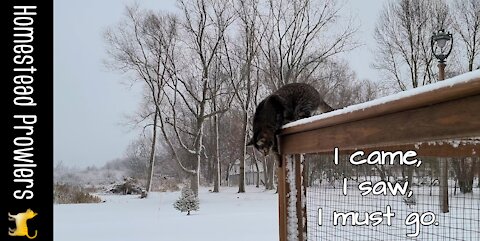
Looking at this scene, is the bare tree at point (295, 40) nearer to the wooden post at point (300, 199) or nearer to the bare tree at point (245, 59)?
the bare tree at point (245, 59)

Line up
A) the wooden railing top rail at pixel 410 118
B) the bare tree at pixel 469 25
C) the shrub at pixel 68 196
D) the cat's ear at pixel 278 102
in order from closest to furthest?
the wooden railing top rail at pixel 410 118, the cat's ear at pixel 278 102, the bare tree at pixel 469 25, the shrub at pixel 68 196

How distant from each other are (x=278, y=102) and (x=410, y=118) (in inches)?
73.3

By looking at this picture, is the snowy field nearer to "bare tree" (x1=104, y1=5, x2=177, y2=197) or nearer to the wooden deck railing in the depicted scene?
the wooden deck railing

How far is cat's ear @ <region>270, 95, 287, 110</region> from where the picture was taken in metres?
3.15

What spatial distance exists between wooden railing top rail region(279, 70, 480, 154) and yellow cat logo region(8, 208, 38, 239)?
1610 mm

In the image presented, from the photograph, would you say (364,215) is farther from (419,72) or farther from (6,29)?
(419,72)

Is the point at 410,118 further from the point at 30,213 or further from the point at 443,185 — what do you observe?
the point at 30,213

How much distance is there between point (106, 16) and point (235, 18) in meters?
5.83

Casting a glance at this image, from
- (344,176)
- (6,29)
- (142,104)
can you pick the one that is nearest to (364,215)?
(344,176)

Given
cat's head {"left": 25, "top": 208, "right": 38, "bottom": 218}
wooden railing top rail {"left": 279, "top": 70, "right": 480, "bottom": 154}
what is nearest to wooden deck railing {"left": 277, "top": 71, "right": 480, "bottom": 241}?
wooden railing top rail {"left": 279, "top": 70, "right": 480, "bottom": 154}


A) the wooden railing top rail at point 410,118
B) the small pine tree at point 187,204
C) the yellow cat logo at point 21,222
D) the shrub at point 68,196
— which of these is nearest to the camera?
the wooden railing top rail at point 410,118

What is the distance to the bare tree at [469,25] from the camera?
15.1m

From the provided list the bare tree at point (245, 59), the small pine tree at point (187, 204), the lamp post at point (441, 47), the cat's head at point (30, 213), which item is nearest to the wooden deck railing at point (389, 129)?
the cat's head at point (30, 213)

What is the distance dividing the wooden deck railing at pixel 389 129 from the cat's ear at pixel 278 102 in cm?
56
